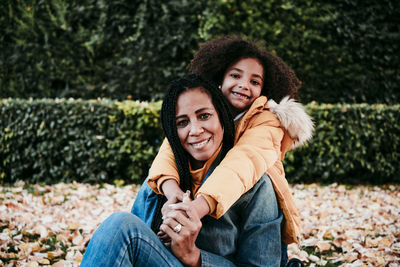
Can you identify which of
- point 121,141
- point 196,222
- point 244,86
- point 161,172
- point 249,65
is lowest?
point 121,141

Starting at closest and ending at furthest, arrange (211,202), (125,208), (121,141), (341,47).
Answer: (211,202) < (125,208) < (121,141) < (341,47)

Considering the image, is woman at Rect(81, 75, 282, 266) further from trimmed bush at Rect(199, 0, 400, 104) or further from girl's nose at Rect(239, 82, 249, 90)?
trimmed bush at Rect(199, 0, 400, 104)

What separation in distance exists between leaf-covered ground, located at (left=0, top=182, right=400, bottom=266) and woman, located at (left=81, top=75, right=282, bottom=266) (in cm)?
131

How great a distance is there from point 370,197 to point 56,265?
13.8ft

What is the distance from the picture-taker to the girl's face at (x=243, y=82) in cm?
260

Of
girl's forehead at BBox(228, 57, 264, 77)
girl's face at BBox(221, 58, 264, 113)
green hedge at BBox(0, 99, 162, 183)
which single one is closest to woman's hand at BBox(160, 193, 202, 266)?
girl's face at BBox(221, 58, 264, 113)

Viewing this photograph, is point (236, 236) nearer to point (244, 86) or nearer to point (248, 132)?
point (248, 132)

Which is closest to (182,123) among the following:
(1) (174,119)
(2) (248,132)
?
(1) (174,119)

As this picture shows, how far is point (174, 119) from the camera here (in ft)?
6.79

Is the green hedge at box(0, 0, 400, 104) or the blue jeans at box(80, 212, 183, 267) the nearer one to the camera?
the blue jeans at box(80, 212, 183, 267)

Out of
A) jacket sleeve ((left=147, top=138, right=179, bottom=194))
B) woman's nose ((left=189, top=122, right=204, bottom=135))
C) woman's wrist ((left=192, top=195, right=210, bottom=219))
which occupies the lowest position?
woman's wrist ((left=192, top=195, right=210, bottom=219))

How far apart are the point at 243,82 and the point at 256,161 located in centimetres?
94

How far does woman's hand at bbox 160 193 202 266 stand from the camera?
5.12ft

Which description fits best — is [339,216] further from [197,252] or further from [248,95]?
[197,252]
